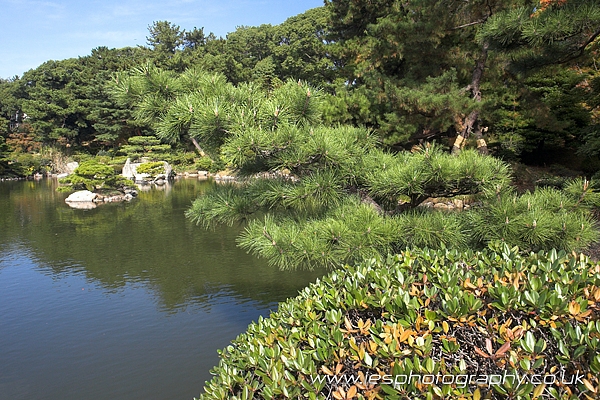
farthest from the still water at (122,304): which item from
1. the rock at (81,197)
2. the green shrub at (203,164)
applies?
the green shrub at (203,164)

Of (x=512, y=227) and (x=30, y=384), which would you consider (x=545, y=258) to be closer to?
(x=512, y=227)

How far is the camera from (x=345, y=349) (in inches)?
49.9

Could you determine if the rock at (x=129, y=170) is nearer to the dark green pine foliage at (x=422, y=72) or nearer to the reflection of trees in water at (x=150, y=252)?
the reflection of trees in water at (x=150, y=252)

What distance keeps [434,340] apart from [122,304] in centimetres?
509

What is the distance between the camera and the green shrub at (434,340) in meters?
1.11

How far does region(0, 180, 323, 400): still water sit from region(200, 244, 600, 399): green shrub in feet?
8.60

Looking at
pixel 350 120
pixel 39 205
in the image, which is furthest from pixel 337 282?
pixel 39 205

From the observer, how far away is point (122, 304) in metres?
5.54

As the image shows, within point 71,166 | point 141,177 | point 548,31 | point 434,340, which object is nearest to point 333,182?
point 434,340

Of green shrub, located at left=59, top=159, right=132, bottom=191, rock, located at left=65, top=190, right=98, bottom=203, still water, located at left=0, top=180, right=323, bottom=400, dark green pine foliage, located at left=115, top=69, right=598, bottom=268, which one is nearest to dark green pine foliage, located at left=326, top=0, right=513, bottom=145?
still water, located at left=0, top=180, right=323, bottom=400

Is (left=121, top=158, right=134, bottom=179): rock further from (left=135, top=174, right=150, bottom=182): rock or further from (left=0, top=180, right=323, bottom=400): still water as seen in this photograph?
(left=0, top=180, right=323, bottom=400): still water

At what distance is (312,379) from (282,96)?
5.77 feet

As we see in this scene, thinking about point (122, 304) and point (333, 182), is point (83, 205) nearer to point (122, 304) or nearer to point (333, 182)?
point (122, 304)

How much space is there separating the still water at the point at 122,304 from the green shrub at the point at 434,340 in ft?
8.60
